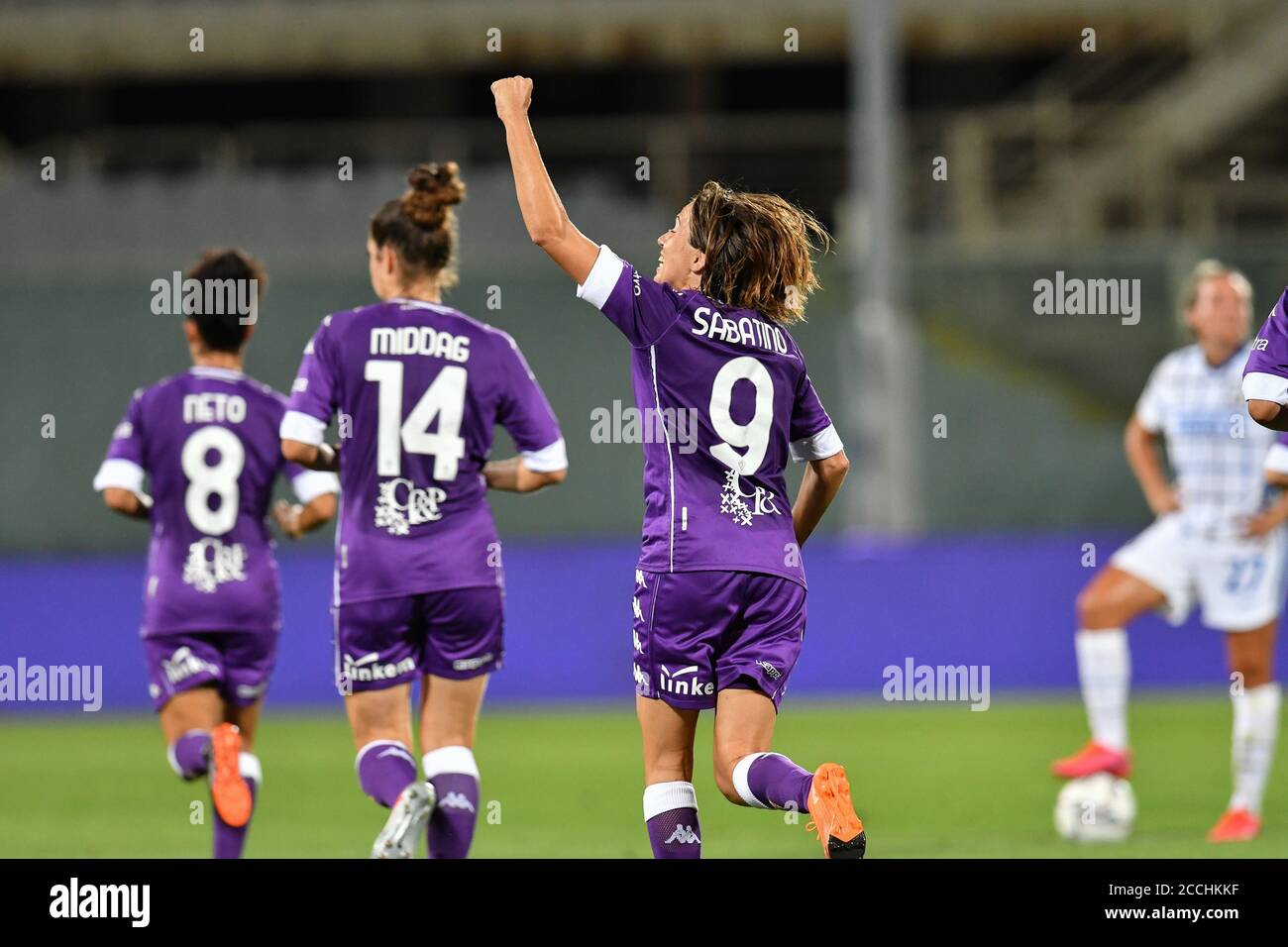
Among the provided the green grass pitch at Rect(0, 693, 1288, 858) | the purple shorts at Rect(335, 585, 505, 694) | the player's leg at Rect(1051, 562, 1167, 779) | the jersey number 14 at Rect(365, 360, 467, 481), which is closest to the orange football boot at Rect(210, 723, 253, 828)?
the purple shorts at Rect(335, 585, 505, 694)

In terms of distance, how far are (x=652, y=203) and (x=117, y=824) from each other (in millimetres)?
11228

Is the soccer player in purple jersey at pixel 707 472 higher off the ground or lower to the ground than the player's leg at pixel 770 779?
higher

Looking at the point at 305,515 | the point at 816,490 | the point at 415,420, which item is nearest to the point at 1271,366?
the point at 816,490

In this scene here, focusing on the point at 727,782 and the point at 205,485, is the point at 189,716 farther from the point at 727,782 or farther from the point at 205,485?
the point at 727,782

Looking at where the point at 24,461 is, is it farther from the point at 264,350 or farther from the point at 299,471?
the point at 299,471

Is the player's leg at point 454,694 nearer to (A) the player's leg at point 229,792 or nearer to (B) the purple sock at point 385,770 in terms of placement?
(B) the purple sock at point 385,770

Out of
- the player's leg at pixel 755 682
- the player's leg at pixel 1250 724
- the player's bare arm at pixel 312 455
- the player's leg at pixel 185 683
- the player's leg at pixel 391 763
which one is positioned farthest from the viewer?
the player's leg at pixel 1250 724

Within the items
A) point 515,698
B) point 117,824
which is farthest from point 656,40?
point 117,824

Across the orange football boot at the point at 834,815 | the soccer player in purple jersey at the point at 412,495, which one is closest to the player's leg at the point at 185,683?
the soccer player in purple jersey at the point at 412,495

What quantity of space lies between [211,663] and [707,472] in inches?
90.7

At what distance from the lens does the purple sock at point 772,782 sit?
4766mm

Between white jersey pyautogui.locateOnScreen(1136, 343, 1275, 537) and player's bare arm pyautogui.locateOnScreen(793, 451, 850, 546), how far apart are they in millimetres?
3408

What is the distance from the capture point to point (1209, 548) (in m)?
8.45

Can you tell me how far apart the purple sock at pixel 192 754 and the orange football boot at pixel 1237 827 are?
12.8 feet
